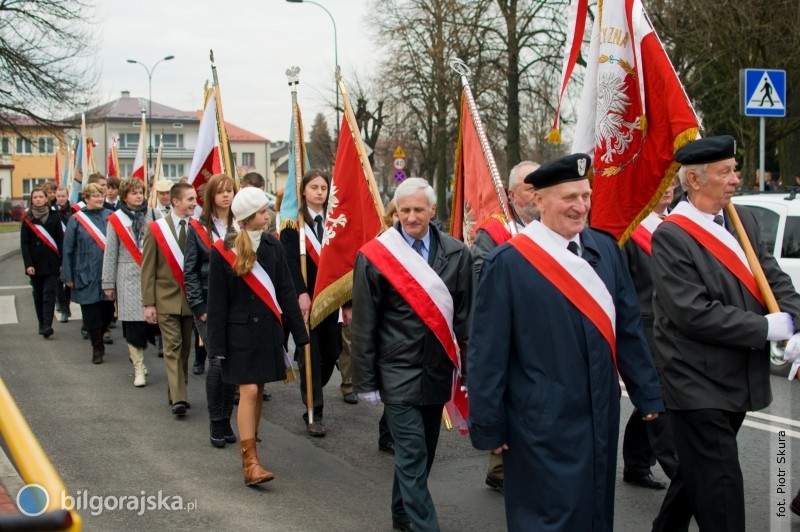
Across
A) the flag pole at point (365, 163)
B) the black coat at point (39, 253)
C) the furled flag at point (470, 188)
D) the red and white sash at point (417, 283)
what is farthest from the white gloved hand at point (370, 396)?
the black coat at point (39, 253)

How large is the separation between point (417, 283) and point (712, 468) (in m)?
1.81

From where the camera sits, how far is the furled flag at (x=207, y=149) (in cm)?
971

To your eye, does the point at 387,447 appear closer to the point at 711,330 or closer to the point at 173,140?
the point at 711,330

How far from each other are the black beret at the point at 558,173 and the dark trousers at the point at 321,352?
3978mm

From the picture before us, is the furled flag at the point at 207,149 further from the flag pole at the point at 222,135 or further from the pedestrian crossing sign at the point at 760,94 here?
the pedestrian crossing sign at the point at 760,94

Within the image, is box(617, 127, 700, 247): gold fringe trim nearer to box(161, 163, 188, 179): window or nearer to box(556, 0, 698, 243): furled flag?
box(556, 0, 698, 243): furled flag

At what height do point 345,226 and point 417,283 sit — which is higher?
point 345,226

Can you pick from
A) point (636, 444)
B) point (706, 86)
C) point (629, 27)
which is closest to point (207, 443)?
point (636, 444)

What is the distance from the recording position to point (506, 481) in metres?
4.01

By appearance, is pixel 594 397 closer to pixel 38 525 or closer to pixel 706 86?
pixel 38 525

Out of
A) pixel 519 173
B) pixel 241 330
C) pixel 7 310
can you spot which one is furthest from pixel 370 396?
pixel 7 310

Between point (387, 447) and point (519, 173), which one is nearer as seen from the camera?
point (519, 173)

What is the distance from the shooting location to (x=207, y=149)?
9766mm

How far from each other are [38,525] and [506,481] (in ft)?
7.95
